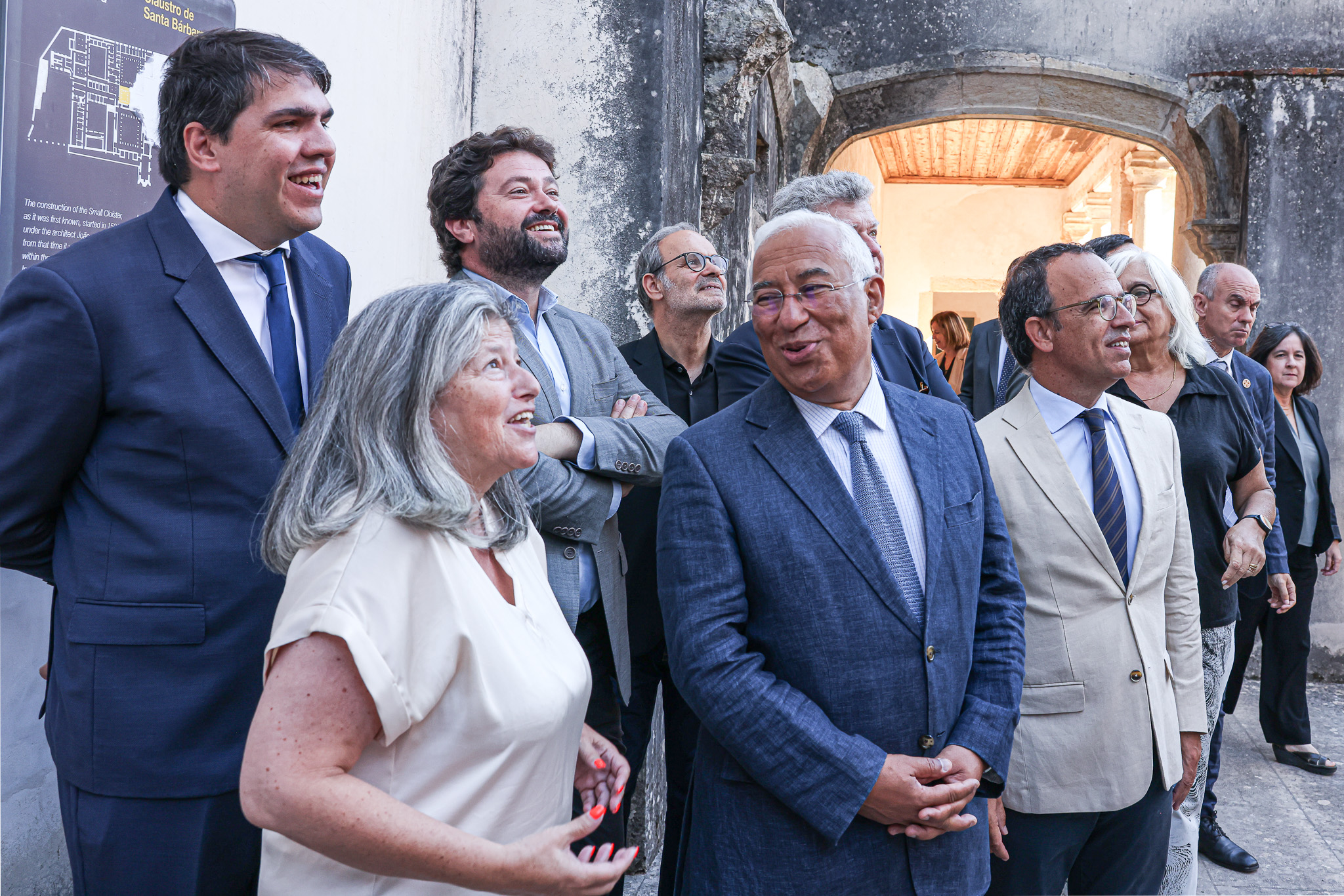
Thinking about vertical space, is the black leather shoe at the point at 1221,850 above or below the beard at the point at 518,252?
below

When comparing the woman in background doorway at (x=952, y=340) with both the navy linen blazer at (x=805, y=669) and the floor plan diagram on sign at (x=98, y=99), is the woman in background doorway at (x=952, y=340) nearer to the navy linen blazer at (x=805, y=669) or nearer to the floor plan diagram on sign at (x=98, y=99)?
the navy linen blazer at (x=805, y=669)

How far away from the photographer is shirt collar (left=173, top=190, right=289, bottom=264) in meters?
1.88

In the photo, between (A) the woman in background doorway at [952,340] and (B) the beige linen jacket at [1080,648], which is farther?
(A) the woman in background doorway at [952,340]

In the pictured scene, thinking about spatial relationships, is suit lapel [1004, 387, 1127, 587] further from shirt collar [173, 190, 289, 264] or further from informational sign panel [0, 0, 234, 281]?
informational sign panel [0, 0, 234, 281]

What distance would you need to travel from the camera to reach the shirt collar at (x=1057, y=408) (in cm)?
246

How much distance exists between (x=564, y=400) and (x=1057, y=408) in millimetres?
1191

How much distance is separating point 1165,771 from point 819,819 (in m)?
1.07

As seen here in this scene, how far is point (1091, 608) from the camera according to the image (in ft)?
7.50

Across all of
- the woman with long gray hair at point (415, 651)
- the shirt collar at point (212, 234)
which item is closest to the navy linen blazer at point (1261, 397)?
the woman with long gray hair at point (415, 651)

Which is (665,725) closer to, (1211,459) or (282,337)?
(282,337)

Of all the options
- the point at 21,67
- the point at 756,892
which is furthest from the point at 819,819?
the point at 21,67

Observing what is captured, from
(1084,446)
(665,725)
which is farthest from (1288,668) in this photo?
(665,725)

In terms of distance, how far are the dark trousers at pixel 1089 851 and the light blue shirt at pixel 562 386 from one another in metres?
1.07

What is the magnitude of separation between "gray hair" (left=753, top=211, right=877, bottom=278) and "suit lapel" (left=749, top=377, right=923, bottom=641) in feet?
1.00
